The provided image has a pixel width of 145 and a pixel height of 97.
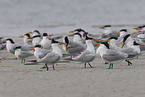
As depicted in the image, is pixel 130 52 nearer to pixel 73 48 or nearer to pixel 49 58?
pixel 49 58

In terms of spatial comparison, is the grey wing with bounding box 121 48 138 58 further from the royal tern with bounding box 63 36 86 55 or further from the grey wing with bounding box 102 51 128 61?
the royal tern with bounding box 63 36 86 55

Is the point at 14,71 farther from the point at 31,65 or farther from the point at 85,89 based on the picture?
the point at 85,89

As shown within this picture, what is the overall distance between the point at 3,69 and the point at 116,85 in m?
4.19

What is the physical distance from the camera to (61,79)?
8.01m

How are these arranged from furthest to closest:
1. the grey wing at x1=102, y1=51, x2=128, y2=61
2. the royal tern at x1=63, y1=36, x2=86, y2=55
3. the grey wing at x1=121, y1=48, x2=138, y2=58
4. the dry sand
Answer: the royal tern at x1=63, y1=36, x2=86, y2=55, the grey wing at x1=121, y1=48, x2=138, y2=58, the grey wing at x1=102, y1=51, x2=128, y2=61, the dry sand

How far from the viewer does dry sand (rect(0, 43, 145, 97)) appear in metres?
6.50

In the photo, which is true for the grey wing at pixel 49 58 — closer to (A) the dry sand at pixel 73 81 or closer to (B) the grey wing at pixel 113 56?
(A) the dry sand at pixel 73 81

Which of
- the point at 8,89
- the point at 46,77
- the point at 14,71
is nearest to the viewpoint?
the point at 8,89

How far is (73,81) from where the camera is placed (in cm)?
770

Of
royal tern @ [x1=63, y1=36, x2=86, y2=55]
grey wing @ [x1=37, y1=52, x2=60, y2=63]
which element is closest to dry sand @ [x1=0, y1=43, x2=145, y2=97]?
grey wing @ [x1=37, y1=52, x2=60, y2=63]

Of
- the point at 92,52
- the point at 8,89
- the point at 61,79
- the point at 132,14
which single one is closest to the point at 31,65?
the point at 92,52

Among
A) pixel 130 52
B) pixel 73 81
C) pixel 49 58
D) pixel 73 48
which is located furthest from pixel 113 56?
pixel 73 48

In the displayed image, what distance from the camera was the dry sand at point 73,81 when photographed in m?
6.50

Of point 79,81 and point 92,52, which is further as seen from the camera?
point 92,52
